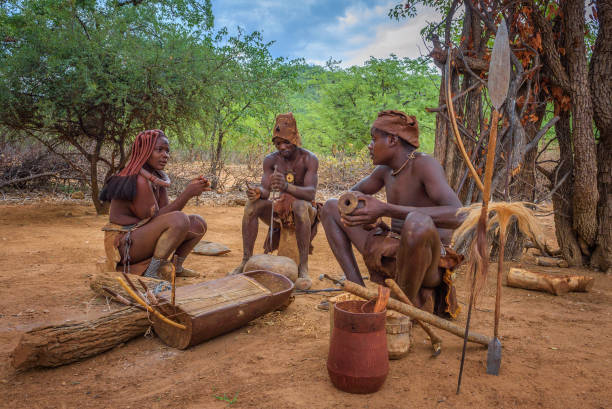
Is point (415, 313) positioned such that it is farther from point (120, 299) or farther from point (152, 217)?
point (152, 217)

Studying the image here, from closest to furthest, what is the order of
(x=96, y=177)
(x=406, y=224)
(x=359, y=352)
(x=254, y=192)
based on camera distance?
(x=359, y=352) → (x=406, y=224) → (x=254, y=192) → (x=96, y=177)

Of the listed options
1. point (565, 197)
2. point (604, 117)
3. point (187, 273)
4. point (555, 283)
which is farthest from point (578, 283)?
point (187, 273)

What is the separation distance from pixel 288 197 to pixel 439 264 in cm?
200

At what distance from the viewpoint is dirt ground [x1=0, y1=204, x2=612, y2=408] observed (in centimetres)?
200

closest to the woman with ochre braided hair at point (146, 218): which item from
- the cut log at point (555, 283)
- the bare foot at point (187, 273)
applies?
the bare foot at point (187, 273)

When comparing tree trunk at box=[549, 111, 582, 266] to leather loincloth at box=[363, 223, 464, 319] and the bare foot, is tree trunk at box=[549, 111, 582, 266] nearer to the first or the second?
leather loincloth at box=[363, 223, 464, 319]

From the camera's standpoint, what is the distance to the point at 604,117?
4.60 metres

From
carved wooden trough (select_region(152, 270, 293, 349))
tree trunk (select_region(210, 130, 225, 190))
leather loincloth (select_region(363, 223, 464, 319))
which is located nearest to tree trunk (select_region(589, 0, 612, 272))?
leather loincloth (select_region(363, 223, 464, 319))

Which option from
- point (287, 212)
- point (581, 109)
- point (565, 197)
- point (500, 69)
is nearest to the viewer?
point (500, 69)

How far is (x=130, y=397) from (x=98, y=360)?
1.77 ft

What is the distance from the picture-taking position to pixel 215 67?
8172mm

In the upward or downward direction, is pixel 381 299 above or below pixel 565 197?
below

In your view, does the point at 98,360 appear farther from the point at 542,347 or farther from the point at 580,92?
the point at 580,92

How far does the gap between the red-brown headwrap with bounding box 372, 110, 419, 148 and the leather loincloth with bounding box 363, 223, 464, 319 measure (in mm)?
692
